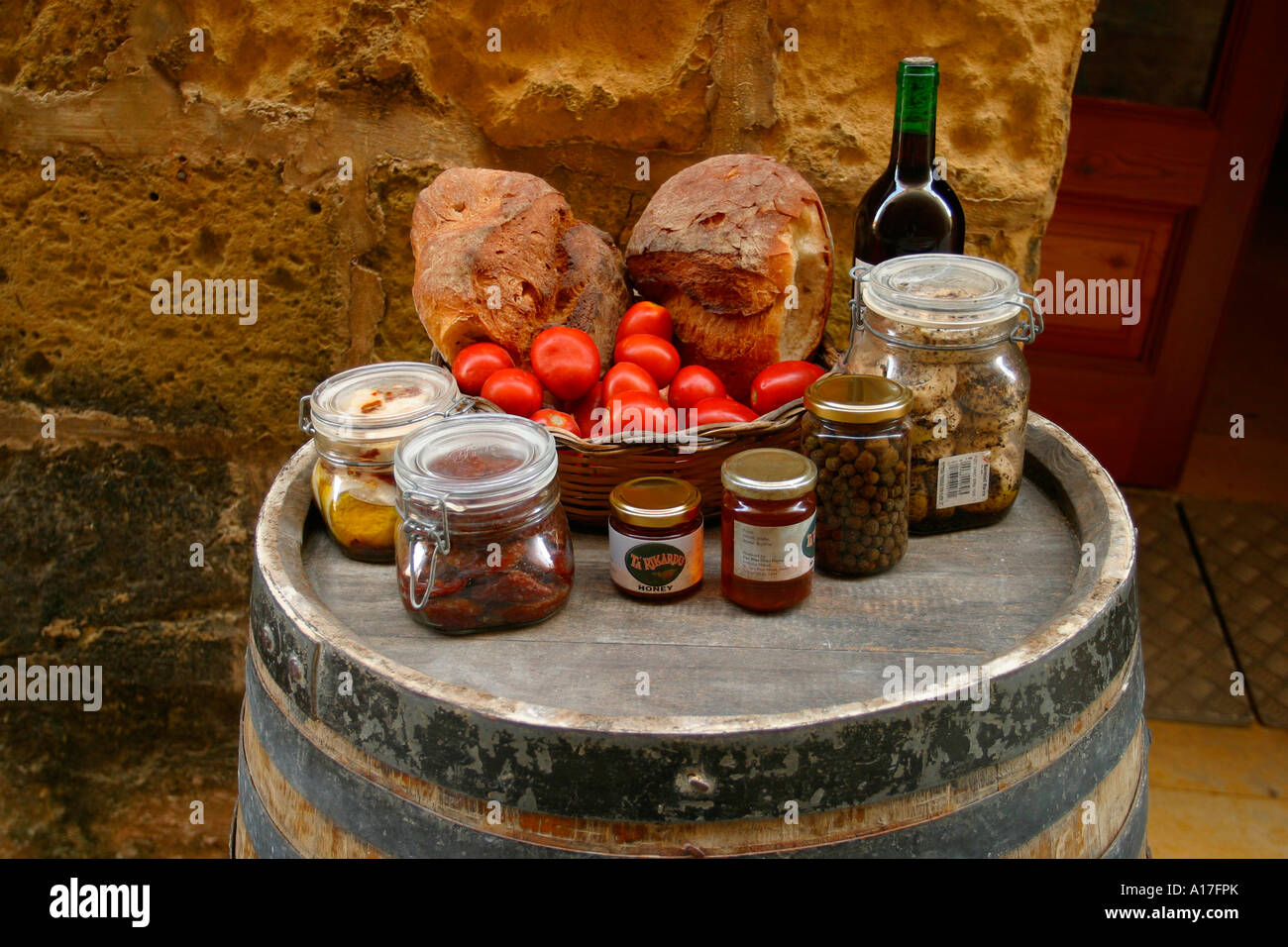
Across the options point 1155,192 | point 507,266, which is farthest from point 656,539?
point 1155,192

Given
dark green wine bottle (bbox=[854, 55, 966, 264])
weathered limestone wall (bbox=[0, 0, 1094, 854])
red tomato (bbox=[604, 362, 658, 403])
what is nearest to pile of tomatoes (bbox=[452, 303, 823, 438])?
red tomato (bbox=[604, 362, 658, 403])

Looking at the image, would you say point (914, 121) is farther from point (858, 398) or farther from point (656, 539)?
point (656, 539)

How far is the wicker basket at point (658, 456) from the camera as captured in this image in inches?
50.9

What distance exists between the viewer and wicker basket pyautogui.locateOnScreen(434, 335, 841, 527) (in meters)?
1.29

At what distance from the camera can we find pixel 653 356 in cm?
149

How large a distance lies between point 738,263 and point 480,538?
54cm

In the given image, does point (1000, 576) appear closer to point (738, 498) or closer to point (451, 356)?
point (738, 498)

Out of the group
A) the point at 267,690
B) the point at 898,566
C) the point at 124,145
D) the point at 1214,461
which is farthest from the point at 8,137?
the point at 1214,461

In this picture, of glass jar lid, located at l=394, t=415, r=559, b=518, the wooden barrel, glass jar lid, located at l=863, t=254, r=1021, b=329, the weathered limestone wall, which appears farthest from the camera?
the weathered limestone wall

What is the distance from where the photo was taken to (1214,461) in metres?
3.45

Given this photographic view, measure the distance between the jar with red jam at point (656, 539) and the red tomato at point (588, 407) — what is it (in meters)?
0.23

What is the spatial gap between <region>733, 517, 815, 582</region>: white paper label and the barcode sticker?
0.68 ft

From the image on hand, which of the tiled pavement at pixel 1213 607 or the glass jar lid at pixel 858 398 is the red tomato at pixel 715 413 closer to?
the glass jar lid at pixel 858 398

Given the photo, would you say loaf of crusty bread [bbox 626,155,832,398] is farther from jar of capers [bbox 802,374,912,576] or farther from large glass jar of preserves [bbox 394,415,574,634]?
large glass jar of preserves [bbox 394,415,574,634]
